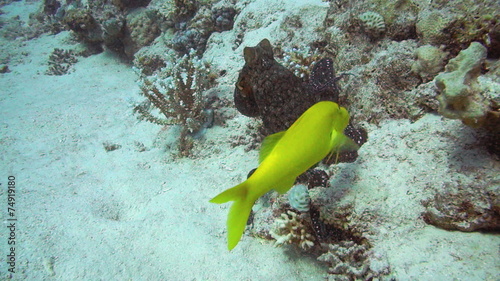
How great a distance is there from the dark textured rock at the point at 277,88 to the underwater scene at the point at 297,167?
2 cm

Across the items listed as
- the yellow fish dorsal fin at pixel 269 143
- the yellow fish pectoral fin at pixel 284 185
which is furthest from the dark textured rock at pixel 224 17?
the yellow fish pectoral fin at pixel 284 185

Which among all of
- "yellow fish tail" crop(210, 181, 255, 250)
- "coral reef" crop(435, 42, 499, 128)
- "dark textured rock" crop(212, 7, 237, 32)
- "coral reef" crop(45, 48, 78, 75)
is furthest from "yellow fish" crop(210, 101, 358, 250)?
"coral reef" crop(45, 48, 78, 75)

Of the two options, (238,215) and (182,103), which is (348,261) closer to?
(238,215)

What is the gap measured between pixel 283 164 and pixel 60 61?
37.5 ft

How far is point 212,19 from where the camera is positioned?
24.0ft

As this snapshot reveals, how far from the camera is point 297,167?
1.76 metres

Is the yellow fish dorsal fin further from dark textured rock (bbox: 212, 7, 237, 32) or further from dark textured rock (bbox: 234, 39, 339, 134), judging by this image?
dark textured rock (bbox: 212, 7, 237, 32)

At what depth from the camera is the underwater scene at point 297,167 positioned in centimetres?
192

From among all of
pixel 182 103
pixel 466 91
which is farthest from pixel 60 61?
pixel 466 91

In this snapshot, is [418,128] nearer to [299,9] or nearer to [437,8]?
[437,8]

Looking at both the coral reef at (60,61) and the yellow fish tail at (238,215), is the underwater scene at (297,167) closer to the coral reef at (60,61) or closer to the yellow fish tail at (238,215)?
the yellow fish tail at (238,215)

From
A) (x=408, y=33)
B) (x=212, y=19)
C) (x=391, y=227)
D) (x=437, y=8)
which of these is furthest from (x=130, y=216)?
(x=212, y=19)

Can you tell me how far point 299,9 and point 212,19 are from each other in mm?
3069

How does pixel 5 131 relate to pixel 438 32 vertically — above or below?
below
